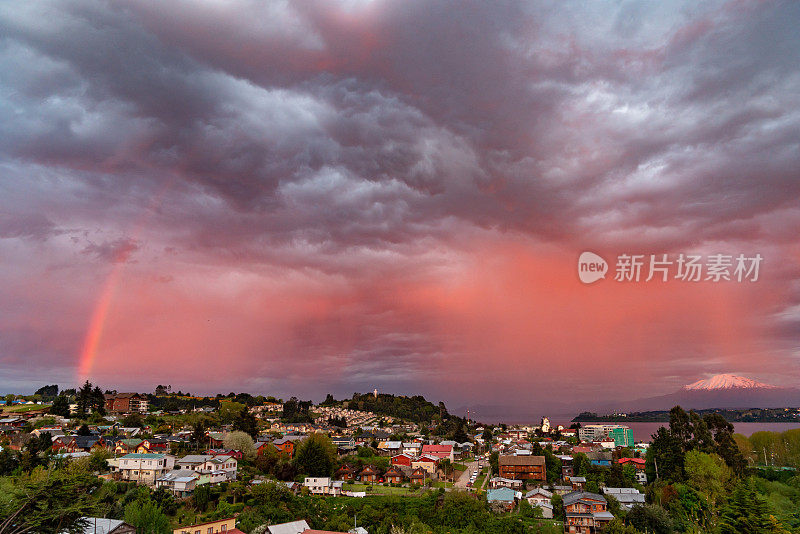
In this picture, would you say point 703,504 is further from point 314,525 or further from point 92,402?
point 92,402

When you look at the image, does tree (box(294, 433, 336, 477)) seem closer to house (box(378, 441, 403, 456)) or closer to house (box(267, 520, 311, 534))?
house (box(267, 520, 311, 534))

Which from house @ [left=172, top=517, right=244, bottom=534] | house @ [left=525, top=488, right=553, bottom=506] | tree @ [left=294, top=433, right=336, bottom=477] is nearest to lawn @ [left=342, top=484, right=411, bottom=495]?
tree @ [left=294, top=433, right=336, bottom=477]

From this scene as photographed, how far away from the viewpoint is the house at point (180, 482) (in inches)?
1407

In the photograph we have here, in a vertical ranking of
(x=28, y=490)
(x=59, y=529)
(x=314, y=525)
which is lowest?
(x=314, y=525)

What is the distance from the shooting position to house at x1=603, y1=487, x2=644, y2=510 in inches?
1464

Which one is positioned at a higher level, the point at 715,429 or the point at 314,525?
the point at 715,429

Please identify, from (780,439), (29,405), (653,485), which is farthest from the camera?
(29,405)

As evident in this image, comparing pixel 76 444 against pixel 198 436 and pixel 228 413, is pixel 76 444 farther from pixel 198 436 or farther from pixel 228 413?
pixel 228 413

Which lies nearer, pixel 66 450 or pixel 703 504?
pixel 703 504

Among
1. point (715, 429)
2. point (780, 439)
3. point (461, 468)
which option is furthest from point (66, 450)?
point (780, 439)

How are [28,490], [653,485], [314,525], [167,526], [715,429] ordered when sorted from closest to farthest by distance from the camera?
[28,490] < [167,526] < [314,525] < [653,485] < [715,429]

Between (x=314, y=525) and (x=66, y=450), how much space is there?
25891 millimetres

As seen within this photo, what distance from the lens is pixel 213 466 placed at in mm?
39719

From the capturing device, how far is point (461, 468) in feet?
176
